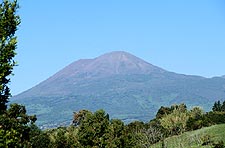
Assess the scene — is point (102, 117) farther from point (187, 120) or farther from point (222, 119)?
point (222, 119)

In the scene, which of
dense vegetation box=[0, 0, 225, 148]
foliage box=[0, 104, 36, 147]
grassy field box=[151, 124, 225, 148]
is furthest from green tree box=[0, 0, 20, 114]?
grassy field box=[151, 124, 225, 148]

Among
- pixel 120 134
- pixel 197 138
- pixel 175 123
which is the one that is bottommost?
pixel 197 138

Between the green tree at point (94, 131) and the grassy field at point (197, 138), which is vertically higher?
the green tree at point (94, 131)

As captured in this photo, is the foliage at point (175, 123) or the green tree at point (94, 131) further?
the foliage at point (175, 123)

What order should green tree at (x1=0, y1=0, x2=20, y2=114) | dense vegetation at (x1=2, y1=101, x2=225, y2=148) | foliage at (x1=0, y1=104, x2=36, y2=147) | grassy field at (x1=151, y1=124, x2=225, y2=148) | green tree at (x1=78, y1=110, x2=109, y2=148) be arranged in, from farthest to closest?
grassy field at (x1=151, y1=124, x2=225, y2=148), dense vegetation at (x1=2, y1=101, x2=225, y2=148), green tree at (x1=78, y1=110, x2=109, y2=148), foliage at (x1=0, y1=104, x2=36, y2=147), green tree at (x1=0, y1=0, x2=20, y2=114)

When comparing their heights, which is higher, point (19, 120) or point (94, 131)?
point (19, 120)

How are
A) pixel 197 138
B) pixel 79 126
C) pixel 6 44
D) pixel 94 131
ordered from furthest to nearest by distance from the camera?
pixel 197 138, pixel 79 126, pixel 94 131, pixel 6 44

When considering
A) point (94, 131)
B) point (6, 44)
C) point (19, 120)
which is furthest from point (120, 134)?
point (6, 44)

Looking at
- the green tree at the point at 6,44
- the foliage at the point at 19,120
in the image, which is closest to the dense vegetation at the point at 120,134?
the foliage at the point at 19,120

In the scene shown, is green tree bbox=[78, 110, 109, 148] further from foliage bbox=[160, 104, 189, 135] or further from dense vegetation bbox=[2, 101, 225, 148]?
foliage bbox=[160, 104, 189, 135]

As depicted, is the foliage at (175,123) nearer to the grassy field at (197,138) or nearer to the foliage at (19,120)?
the grassy field at (197,138)

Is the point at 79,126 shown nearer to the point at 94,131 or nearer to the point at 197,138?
the point at 94,131

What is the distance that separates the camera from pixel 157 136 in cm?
10019

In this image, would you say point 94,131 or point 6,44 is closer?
point 6,44
